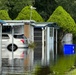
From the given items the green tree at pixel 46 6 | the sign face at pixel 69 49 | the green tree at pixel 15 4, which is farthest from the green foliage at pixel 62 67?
the green tree at pixel 46 6

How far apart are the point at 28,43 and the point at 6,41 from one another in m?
2.17

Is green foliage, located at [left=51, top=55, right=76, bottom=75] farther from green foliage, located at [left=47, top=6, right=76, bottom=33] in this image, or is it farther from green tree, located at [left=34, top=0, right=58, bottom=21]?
green tree, located at [left=34, top=0, right=58, bottom=21]

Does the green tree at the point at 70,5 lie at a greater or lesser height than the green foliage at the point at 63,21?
greater

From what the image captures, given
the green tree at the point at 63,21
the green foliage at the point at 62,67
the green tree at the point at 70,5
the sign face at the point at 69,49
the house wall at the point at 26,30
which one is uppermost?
the green tree at the point at 70,5

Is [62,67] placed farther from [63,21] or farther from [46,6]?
[46,6]

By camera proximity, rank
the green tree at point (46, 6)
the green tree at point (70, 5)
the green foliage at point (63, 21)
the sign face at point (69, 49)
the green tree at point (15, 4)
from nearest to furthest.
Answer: the sign face at point (69, 49) < the green foliage at point (63, 21) < the green tree at point (15, 4) < the green tree at point (70, 5) < the green tree at point (46, 6)

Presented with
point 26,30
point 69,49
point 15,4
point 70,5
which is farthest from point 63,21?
point 15,4

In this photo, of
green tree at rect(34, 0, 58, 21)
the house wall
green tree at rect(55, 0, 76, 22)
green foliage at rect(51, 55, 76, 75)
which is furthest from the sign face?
green tree at rect(34, 0, 58, 21)

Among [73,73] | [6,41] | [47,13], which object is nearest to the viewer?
[73,73]

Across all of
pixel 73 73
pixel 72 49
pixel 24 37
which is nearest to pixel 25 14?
pixel 24 37

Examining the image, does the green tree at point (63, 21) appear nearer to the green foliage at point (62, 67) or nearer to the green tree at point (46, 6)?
the green tree at point (46, 6)

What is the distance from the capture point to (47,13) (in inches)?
2638

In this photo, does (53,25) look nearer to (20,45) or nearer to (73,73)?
(20,45)

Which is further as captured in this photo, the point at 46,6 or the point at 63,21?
A: the point at 46,6
